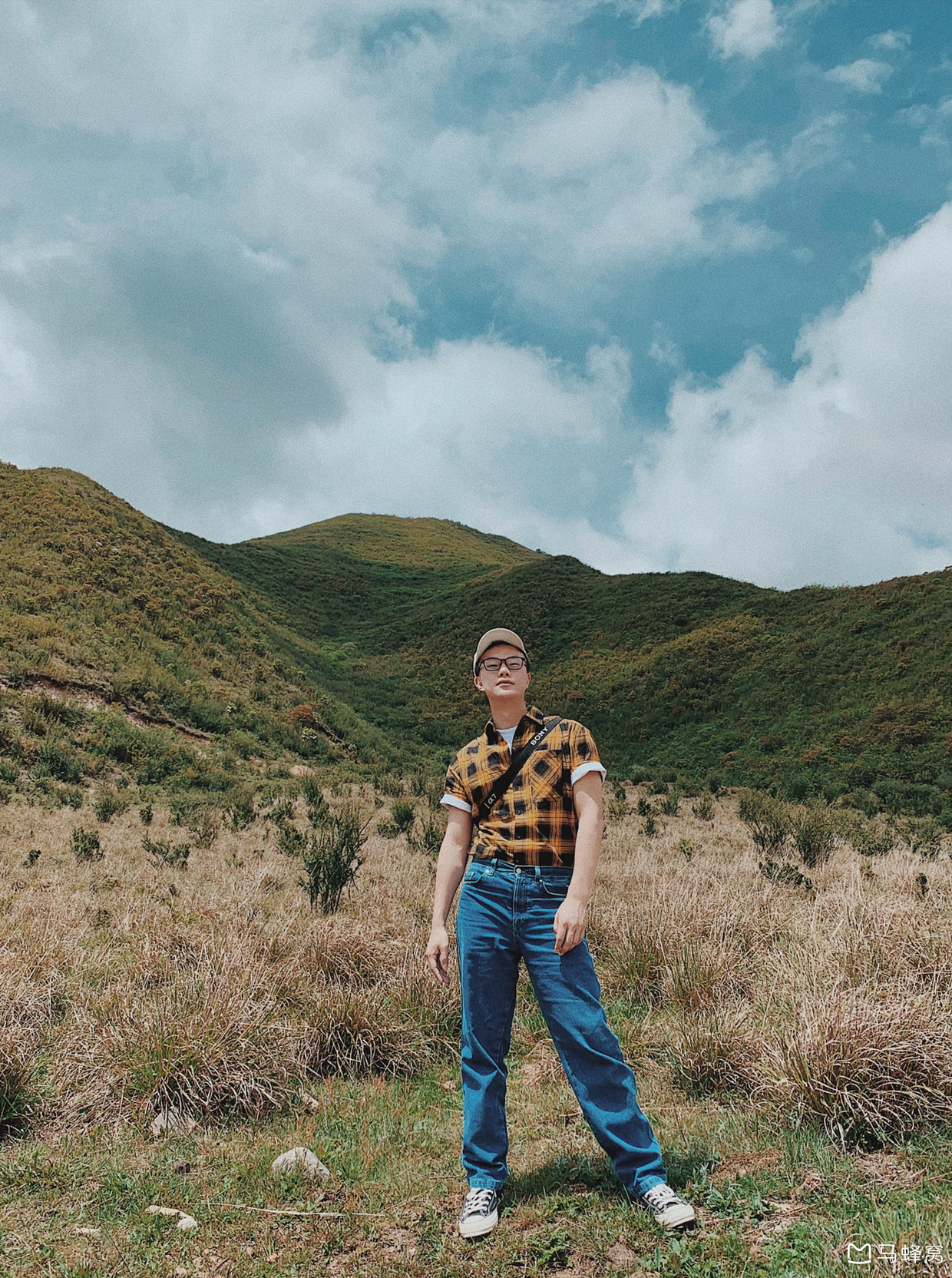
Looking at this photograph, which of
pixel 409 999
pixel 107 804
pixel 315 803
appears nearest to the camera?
pixel 409 999

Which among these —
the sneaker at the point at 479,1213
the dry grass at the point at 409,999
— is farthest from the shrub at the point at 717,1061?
the sneaker at the point at 479,1213

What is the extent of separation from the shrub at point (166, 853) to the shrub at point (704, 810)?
13641 millimetres

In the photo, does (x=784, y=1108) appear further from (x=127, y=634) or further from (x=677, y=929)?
(x=127, y=634)

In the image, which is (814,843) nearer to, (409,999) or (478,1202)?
(409,999)

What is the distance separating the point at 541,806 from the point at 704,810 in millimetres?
18396

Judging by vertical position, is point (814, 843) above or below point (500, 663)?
below

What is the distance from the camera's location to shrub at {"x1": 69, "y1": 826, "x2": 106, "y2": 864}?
33.7 feet

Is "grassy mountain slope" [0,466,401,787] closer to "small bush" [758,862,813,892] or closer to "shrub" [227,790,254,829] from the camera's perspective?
"shrub" [227,790,254,829]

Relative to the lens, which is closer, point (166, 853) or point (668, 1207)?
point (668, 1207)

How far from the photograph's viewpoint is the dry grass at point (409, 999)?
311 centimetres

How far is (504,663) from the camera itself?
9.56 feet

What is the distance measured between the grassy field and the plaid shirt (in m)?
1.33

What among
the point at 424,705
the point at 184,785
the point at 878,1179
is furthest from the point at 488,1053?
the point at 424,705

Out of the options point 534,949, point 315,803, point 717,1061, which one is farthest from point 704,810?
point 534,949
